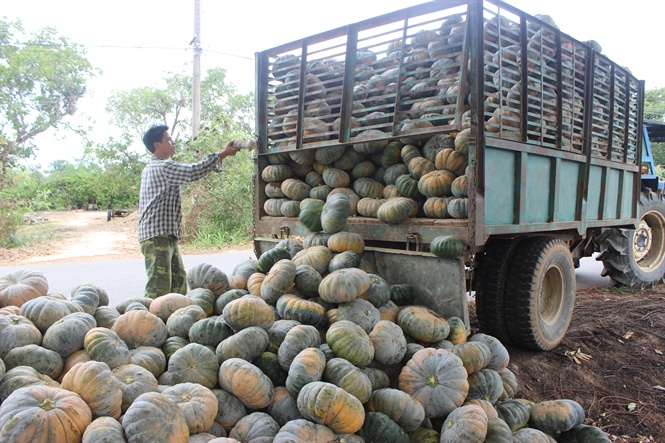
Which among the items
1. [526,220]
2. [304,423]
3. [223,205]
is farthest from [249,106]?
[304,423]

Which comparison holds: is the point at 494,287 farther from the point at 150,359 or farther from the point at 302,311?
the point at 150,359

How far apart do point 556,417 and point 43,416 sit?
3331 millimetres

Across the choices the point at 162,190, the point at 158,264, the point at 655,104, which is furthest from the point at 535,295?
the point at 655,104

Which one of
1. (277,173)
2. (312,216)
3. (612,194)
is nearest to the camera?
(312,216)

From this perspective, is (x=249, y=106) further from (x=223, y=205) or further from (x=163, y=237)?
(x=163, y=237)

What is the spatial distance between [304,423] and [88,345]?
1.50 meters

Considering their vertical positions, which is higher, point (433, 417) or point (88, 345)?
point (88, 345)

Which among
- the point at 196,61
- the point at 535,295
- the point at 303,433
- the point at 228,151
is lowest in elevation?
the point at 303,433

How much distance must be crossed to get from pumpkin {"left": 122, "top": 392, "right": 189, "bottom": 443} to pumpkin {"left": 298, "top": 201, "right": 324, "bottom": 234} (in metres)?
3.05

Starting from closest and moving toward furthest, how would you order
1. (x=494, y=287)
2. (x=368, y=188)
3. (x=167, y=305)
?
1. (x=167, y=305)
2. (x=494, y=287)
3. (x=368, y=188)

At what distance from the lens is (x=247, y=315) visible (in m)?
3.63

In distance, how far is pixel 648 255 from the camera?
31.0 feet

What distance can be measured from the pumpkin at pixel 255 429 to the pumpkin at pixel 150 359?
2.40ft

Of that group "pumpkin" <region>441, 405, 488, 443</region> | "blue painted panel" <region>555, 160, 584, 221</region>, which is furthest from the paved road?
"pumpkin" <region>441, 405, 488, 443</region>
